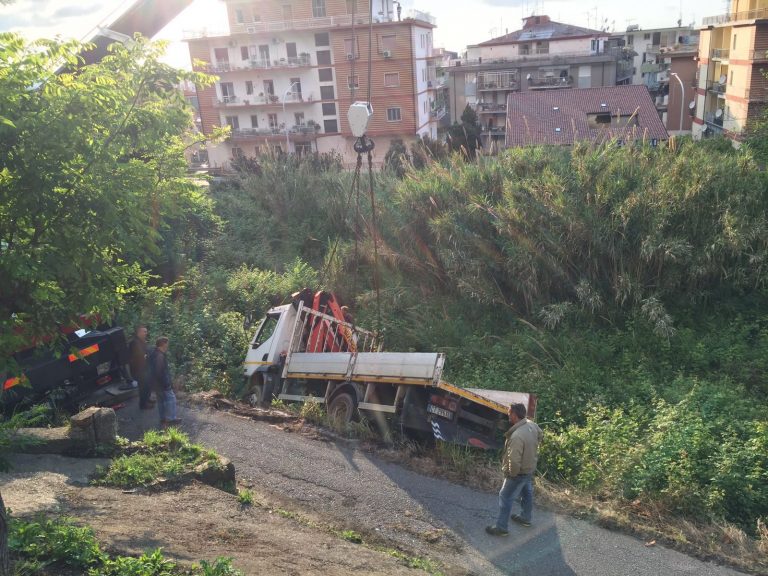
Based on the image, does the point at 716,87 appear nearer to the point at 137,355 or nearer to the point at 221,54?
the point at 221,54

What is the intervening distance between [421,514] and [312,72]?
41.3 m

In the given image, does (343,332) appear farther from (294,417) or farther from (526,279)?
(526,279)

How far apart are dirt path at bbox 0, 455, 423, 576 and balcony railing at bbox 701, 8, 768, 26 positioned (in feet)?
116

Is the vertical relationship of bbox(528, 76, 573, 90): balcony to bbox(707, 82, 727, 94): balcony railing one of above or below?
above

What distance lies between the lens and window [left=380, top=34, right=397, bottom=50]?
4109 centimetres

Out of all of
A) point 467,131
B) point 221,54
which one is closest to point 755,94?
point 467,131

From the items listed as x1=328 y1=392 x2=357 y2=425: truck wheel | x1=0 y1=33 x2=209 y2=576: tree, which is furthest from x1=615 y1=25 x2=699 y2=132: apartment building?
x1=0 y1=33 x2=209 y2=576: tree

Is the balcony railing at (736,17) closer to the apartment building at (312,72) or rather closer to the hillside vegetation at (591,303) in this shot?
the apartment building at (312,72)

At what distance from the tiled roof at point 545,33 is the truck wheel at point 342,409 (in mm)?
50006

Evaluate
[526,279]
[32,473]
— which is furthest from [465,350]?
[32,473]

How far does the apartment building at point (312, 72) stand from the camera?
136 feet

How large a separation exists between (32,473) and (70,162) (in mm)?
3760

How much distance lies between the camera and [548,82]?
4975 cm

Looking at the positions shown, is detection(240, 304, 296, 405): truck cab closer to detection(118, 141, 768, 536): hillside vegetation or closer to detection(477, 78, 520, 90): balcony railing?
detection(118, 141, 768, 536): hillside vegetation
